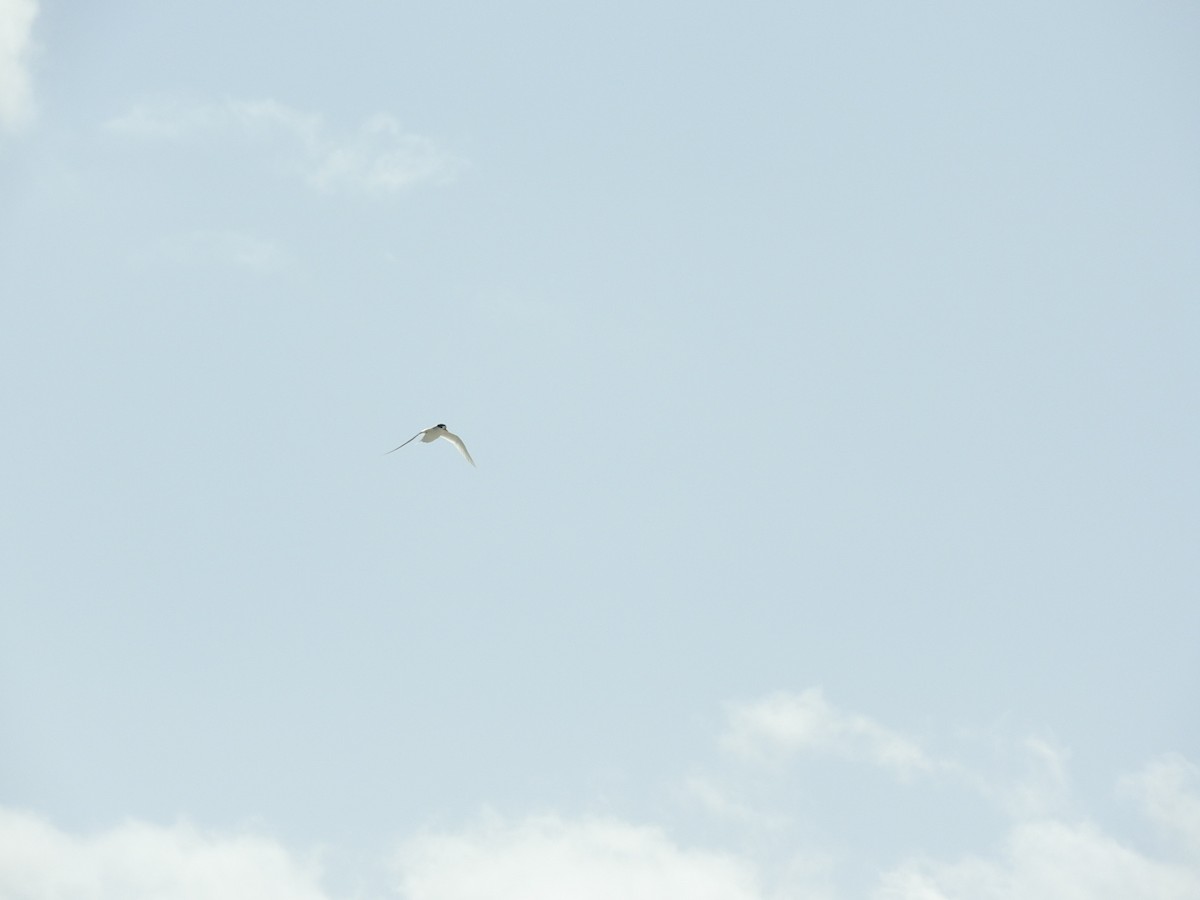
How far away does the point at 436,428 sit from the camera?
70500mm
